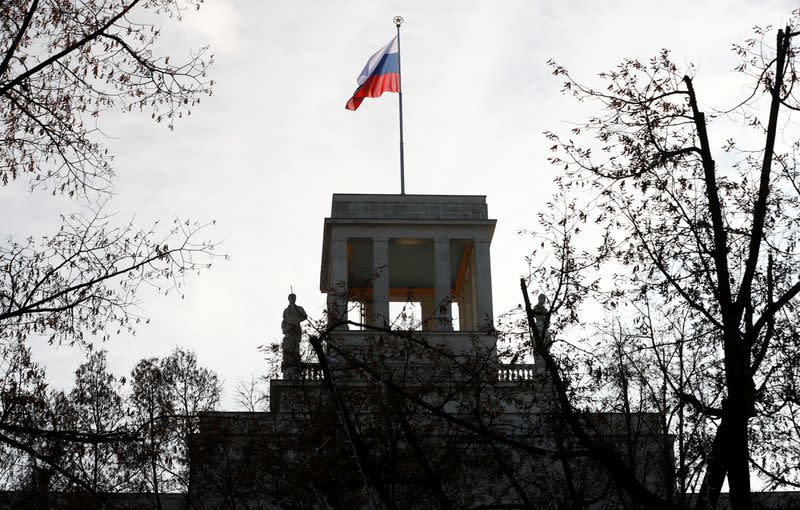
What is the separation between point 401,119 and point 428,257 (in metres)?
6.46

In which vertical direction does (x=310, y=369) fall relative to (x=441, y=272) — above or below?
below

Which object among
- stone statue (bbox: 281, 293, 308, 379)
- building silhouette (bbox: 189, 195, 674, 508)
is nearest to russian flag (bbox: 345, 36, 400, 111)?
building silhouette (bbox: 189, 195, 674, 508)

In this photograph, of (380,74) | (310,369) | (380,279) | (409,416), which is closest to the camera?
(409,416)

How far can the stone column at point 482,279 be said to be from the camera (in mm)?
44812

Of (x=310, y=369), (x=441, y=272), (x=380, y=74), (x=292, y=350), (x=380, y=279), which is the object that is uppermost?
(x=380, y=74)

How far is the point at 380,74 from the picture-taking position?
156 feet

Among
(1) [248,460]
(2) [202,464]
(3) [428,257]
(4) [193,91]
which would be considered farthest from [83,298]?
(3) [428,257]

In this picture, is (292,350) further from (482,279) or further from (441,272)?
(482,279)

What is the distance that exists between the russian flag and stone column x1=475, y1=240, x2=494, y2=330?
762 cm

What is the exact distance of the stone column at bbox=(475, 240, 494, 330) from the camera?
4481 centimetres

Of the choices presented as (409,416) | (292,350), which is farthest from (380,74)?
(409,416)

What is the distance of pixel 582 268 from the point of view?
1691 cm

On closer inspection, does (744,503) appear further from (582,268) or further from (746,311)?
(582,268)

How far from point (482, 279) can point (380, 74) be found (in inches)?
383
